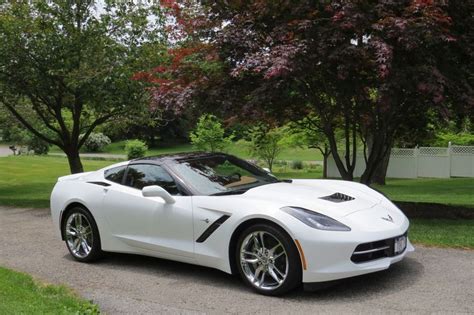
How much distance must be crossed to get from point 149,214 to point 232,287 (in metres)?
1.32

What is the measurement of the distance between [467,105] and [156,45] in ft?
25.9

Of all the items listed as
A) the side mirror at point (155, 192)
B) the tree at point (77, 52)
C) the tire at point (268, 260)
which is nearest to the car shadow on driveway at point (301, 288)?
the tire at point (268, 260)

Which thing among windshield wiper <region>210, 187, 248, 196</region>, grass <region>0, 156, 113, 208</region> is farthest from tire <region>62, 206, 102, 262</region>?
grass <region>0, 156, 113, 208</region>

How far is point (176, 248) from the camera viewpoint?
5.74 m

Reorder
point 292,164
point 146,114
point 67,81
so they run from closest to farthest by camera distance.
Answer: point 67,81
point 146,114
point 292,164

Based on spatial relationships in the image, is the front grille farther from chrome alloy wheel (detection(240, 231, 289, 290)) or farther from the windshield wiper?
the windshield wiper

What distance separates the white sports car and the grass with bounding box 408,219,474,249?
1480 millimetres

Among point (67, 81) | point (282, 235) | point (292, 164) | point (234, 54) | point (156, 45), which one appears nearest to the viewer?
point (282, 235)

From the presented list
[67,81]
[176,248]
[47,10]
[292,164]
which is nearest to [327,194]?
[176,248]

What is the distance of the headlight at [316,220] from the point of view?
4.86 meters

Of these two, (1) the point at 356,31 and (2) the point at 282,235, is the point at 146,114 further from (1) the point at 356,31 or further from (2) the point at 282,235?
(2) the point at 282,235

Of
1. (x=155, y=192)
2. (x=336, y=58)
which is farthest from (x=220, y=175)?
(x=336, y=58)

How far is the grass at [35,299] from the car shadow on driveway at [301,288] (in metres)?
1.04

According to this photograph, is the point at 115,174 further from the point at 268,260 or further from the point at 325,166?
the point at 325,166
